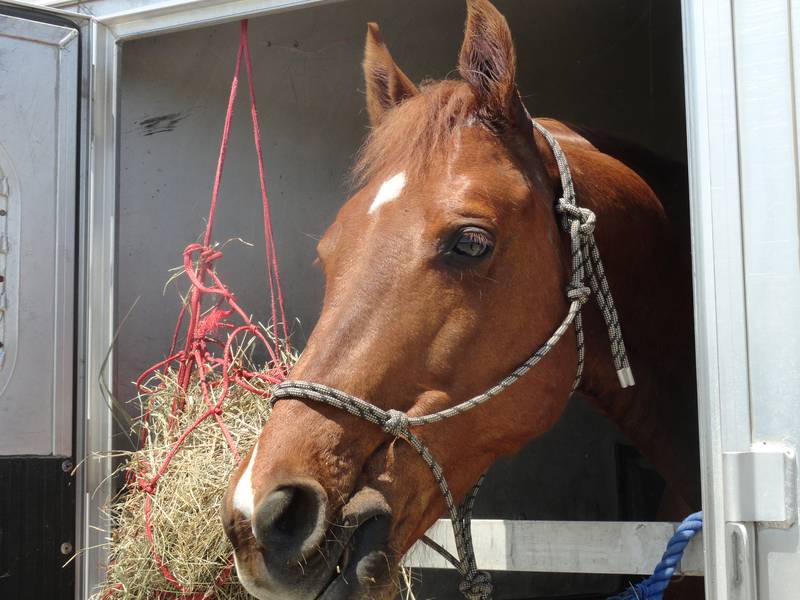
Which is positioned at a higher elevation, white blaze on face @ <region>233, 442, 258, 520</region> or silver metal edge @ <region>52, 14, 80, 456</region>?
silver metal edge @ <region>52, 14, 80, 456</region>

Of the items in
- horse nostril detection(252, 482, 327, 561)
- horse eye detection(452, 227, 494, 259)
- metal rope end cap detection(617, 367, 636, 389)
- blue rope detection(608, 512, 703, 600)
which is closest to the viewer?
horse nostril detection(252, 482, 327, 561)

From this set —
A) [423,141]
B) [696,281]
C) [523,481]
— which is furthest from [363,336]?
[523,481]

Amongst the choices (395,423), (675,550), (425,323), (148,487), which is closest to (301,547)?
(395,423)

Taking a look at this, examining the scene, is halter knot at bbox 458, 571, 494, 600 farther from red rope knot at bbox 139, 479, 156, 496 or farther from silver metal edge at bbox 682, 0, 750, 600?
red rope knot at bbox 139, 479, 156, 496

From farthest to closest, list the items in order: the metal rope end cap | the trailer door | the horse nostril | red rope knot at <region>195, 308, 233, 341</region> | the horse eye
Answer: red rope knot at <region>195, 308, 233, 341</region> → the trailer door → the metal rope end cap → the horse eye → the horse nostril

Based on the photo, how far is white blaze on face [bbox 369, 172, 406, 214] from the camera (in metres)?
1.67

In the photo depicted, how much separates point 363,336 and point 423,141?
1.61ft

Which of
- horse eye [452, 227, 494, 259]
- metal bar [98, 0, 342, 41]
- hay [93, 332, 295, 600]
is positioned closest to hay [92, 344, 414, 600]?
hay [93, 332, 295, 600]

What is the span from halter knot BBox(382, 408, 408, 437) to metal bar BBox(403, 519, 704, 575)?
1.59 feet

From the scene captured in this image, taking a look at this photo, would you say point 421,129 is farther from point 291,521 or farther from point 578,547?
point 578,547

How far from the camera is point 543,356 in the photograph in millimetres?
1695

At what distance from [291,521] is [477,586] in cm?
60

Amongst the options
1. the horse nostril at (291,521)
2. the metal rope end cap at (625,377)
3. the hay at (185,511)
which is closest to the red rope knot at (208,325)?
the hay at (185,511)

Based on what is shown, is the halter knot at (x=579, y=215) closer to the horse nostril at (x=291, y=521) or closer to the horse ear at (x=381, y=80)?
the horse ear at (x=381, y=80)
